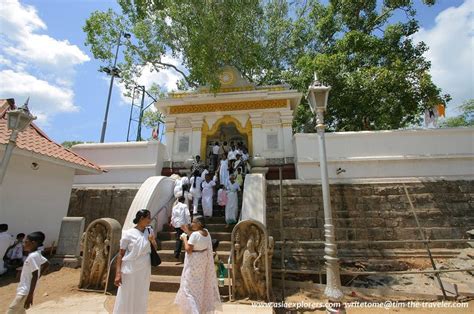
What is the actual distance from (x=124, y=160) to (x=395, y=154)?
10183 mm

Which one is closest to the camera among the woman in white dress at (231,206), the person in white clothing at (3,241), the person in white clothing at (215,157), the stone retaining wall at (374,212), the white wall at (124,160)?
the person in white clothing at (3,241)

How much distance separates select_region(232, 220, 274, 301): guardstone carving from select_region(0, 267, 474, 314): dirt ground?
0.27 m

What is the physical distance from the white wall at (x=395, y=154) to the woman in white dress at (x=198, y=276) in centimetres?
659

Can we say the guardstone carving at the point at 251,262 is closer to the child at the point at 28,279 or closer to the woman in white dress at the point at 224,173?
the child at the point at 28,279

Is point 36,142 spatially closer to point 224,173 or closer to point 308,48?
point 224,173

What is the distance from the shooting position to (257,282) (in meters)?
4.95

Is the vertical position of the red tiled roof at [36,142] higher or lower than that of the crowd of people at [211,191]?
higher

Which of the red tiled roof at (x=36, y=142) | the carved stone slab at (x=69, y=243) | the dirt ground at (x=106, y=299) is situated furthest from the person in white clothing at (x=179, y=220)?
the red tiled roof at (x=36, y=142)

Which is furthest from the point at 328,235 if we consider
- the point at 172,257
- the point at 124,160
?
the point at 124,160

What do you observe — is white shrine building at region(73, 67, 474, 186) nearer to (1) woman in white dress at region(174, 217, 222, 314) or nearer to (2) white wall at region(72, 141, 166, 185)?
(2) white wall at region(72, 141, 166, 185)

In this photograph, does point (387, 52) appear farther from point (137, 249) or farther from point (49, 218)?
point (49, 218)

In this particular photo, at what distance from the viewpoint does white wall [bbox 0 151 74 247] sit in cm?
698

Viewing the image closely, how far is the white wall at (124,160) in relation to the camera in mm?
10609

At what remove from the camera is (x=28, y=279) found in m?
3.17
